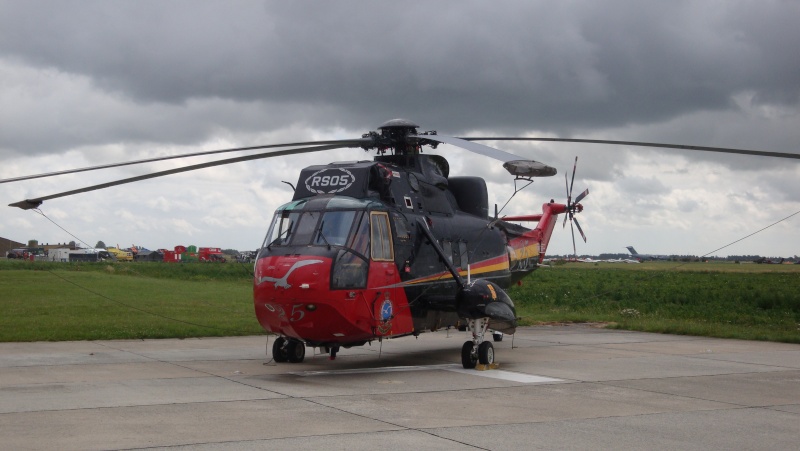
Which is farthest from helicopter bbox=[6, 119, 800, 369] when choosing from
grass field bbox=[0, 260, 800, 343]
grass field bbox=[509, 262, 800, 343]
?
grass field bbox=[509, 262, 800, 343]

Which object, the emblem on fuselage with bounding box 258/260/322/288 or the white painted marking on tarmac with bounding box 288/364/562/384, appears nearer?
the emblem on fuselage with bounding box 258/260/322/288

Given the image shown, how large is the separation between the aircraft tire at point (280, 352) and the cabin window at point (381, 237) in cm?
264

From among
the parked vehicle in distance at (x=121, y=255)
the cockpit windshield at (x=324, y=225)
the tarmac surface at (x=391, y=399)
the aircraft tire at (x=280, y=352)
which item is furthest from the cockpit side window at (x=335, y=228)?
the parked vehicle in distance at (x=121, y=255)

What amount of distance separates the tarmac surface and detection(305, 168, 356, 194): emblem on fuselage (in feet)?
10.3

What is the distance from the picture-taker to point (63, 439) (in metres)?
7.81

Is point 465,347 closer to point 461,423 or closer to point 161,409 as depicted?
point 461,423

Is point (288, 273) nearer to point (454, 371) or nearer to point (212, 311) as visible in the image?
point (454, 371)

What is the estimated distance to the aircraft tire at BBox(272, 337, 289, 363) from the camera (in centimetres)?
1449

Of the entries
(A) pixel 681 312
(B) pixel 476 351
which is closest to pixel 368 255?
(B) pixel 476 351

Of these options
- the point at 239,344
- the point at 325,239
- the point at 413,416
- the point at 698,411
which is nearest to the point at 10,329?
the point at 239,344

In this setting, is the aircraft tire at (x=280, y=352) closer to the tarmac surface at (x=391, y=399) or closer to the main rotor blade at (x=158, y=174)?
the tarmac surface at (x=391, y=399)

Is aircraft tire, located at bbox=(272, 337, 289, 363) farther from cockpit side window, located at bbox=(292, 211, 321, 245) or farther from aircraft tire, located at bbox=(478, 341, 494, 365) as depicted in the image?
aircraft tire, located at bbox=(478, 341, 494, 365)

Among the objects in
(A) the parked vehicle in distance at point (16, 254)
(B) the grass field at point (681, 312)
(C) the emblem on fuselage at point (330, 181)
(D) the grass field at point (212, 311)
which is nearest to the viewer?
(C) the emblem on fuselage at point (330, 181)

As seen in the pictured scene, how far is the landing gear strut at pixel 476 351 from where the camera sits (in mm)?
14102
